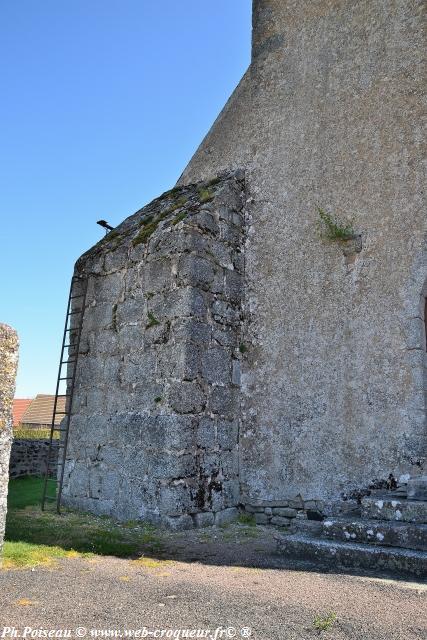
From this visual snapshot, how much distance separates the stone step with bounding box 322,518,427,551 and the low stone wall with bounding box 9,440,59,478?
911cm

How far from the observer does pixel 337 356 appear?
6.12 m

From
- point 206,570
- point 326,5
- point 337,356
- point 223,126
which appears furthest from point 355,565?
point 326,5

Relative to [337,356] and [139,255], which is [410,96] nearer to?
[337,356]

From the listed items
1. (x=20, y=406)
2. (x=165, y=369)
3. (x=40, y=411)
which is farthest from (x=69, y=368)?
(x=20, y=406)

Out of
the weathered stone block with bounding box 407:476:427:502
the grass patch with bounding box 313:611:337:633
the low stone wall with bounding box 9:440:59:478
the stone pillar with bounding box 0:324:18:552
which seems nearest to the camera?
the grass patch with bounding box 313:611:337:633

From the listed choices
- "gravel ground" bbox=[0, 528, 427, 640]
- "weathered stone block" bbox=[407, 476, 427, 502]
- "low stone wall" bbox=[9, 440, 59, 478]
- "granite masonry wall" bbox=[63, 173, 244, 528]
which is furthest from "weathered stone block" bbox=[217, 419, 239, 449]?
"low stone wall" bbox=[9, 440, 59, 478]

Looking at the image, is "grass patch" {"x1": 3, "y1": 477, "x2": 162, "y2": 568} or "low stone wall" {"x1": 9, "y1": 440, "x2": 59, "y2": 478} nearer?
"grass patch" {"x1": 3, "y1": 477, "x2": 162, "y2": 568}

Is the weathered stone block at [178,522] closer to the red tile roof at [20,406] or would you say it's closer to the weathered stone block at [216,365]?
the weathered stone block at [216,365]

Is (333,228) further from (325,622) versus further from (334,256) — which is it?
(325,622)

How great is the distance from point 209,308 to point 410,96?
3360 mm

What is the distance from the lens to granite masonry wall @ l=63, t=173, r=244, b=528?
595 centimetres

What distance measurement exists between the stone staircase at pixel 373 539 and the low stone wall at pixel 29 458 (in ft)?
29.5

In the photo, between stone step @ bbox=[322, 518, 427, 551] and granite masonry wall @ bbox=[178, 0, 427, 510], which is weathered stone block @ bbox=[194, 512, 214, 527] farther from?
stone step @ bbox=[322, 518, 427, 551]

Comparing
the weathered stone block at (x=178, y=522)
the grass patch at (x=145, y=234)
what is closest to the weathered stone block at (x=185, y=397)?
the weathered stone block at (x=178, y=522)
